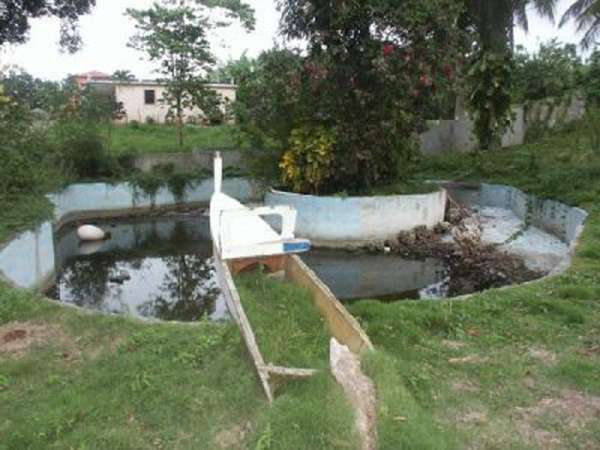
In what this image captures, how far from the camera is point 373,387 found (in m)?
2.72

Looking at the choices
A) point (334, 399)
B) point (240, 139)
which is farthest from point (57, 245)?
point (334, 399)

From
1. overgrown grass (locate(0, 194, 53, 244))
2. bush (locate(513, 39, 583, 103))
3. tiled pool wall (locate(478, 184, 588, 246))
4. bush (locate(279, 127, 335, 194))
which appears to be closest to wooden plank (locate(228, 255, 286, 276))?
overgrown grass (locate(0, 194, 53, 244))

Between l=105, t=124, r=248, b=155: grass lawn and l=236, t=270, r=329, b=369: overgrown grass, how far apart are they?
742cm

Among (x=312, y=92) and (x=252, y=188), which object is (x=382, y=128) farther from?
(x=252, y=188)

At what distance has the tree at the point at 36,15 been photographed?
12836mm

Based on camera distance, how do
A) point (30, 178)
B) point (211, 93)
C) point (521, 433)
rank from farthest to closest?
point (211, 93) → point (30, 178) → point (521, 433)

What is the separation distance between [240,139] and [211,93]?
362cm

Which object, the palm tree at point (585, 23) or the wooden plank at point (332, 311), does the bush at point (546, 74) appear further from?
the wooden plank at point (332, 311)

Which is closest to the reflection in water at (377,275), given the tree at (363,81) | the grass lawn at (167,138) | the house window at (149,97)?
the tree at (363,81)

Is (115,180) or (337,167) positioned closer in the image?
(337,167)

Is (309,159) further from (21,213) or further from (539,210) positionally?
(21,213)

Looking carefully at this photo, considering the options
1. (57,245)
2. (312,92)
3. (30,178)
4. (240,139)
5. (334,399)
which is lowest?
(57,245)

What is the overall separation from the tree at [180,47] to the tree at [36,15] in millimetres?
1444

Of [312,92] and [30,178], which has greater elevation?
[312,92]
